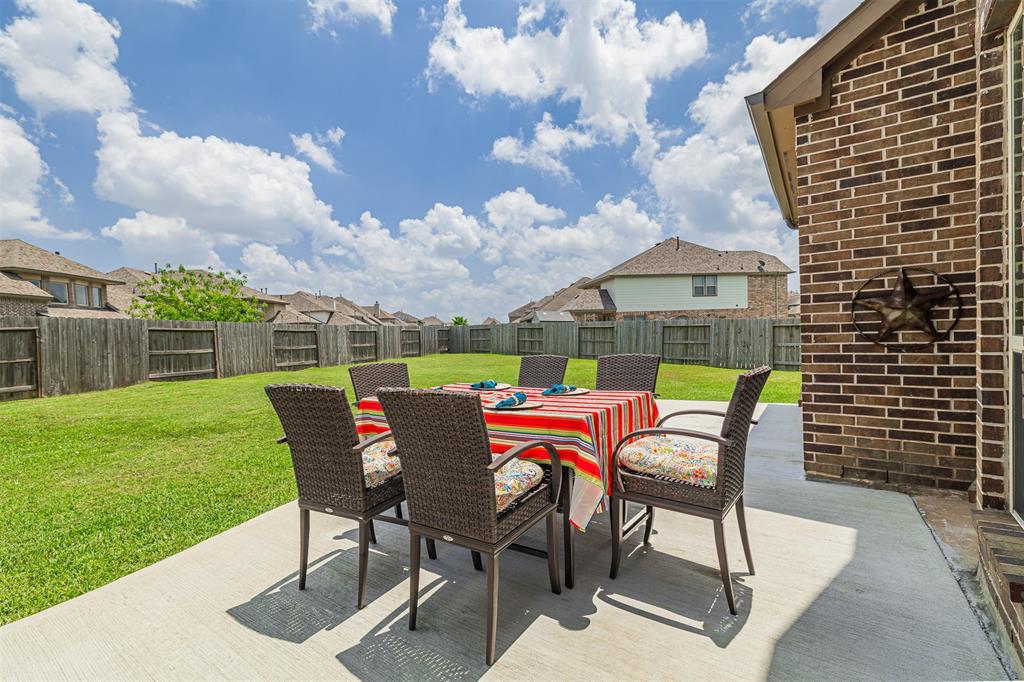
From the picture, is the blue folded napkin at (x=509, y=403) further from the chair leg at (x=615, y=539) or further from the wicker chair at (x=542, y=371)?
the wicker chair at (x=542, y=371)

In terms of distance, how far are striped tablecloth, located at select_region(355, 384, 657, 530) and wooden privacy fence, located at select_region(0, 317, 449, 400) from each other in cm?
1093

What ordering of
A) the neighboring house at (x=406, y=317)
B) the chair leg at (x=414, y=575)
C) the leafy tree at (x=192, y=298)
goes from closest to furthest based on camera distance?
1. the chair leg at (x=414, y=575)
2. the leafy tree at (x=192, y=298)
3. the neighboring house at (x=406, y=317)

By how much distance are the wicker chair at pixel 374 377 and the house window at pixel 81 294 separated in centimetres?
2591

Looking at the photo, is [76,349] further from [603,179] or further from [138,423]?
[603,179]

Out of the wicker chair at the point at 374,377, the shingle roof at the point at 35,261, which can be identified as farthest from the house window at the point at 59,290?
the wicker chair at the point at 374,377

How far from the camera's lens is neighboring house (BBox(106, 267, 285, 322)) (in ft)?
84.0

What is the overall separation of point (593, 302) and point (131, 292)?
28.5 m

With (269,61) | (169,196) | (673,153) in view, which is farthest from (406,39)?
(169,196)

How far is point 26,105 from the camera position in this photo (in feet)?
36.0

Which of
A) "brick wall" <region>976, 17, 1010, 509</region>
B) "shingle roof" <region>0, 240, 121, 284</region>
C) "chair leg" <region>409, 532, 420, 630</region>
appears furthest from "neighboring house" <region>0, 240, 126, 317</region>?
"brick wall" <region>976, 17, 1010, 509</region>

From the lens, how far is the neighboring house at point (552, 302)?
4219 centimetres

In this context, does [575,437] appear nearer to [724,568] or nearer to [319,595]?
[724,568]

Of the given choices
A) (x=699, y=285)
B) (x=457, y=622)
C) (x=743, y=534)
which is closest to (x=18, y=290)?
(x=457, y=622)

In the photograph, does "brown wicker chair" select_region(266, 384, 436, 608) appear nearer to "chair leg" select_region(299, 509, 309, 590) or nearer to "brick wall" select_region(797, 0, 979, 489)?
"chair leg" select_region(299, 509, 309, 590)
